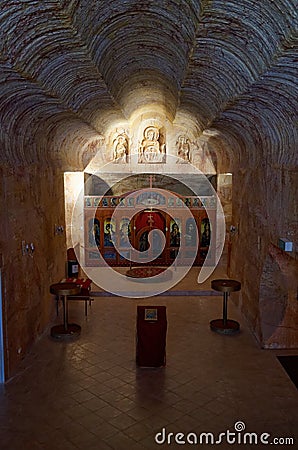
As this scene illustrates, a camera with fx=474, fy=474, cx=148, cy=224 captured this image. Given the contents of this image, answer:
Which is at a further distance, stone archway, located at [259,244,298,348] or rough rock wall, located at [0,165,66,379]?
stone archway, located at [259,244,298,348]

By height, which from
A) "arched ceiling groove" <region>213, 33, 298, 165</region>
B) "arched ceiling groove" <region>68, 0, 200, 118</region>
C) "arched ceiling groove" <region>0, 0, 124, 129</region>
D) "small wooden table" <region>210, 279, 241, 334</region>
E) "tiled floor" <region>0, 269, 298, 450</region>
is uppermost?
"arched ceiling groove" <region>68, 0, 200, 118</region>

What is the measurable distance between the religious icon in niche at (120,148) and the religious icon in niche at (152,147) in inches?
19.6

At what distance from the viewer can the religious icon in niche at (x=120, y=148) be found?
15.5 meters

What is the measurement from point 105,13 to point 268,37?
5.93 ft

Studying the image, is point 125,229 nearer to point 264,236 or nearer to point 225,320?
point 225,320

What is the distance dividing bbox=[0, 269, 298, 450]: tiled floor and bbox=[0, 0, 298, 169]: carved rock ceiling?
12.7 ft

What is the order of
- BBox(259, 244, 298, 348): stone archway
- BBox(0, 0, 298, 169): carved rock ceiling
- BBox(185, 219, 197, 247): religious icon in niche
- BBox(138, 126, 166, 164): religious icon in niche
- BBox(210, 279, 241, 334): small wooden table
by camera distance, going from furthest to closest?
BBox(185, 219, 197, 247): religious icon in niche < BBox(138, 126, 166, 164): religious icon in niche < BBox(210, 279, 241, 334): small wooden table < BBox(259, 244, 298, 348): stone archway < BBox(0, 0, 298, 169): carved rock ceiling

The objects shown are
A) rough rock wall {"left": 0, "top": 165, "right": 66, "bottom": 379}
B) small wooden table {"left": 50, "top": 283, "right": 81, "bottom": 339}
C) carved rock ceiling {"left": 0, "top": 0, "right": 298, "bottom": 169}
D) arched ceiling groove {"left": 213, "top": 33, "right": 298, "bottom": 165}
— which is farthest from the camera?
small wooden table {"left": 50, "top": 283, "right": 81, "bottom": 339}

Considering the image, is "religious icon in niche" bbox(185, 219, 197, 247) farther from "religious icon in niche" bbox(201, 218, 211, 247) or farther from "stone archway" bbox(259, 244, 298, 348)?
"stone archway" bbox(259, 244, 298, 348)

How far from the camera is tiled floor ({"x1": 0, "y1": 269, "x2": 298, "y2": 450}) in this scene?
21.9 feet

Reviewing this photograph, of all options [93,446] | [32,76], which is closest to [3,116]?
[32,76]

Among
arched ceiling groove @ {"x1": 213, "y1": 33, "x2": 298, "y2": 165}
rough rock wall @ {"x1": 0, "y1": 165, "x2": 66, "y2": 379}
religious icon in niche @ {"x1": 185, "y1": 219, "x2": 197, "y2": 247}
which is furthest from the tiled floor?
religious icon in niche @ {"x1": 185, "y1": 219, "x2": 197, "y2": 247}

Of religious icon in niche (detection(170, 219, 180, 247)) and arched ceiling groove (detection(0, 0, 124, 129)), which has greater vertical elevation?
arched ceiling groove (detection(0, 0, 124, 129))

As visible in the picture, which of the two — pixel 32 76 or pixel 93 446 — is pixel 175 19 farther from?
pixel 93 446
